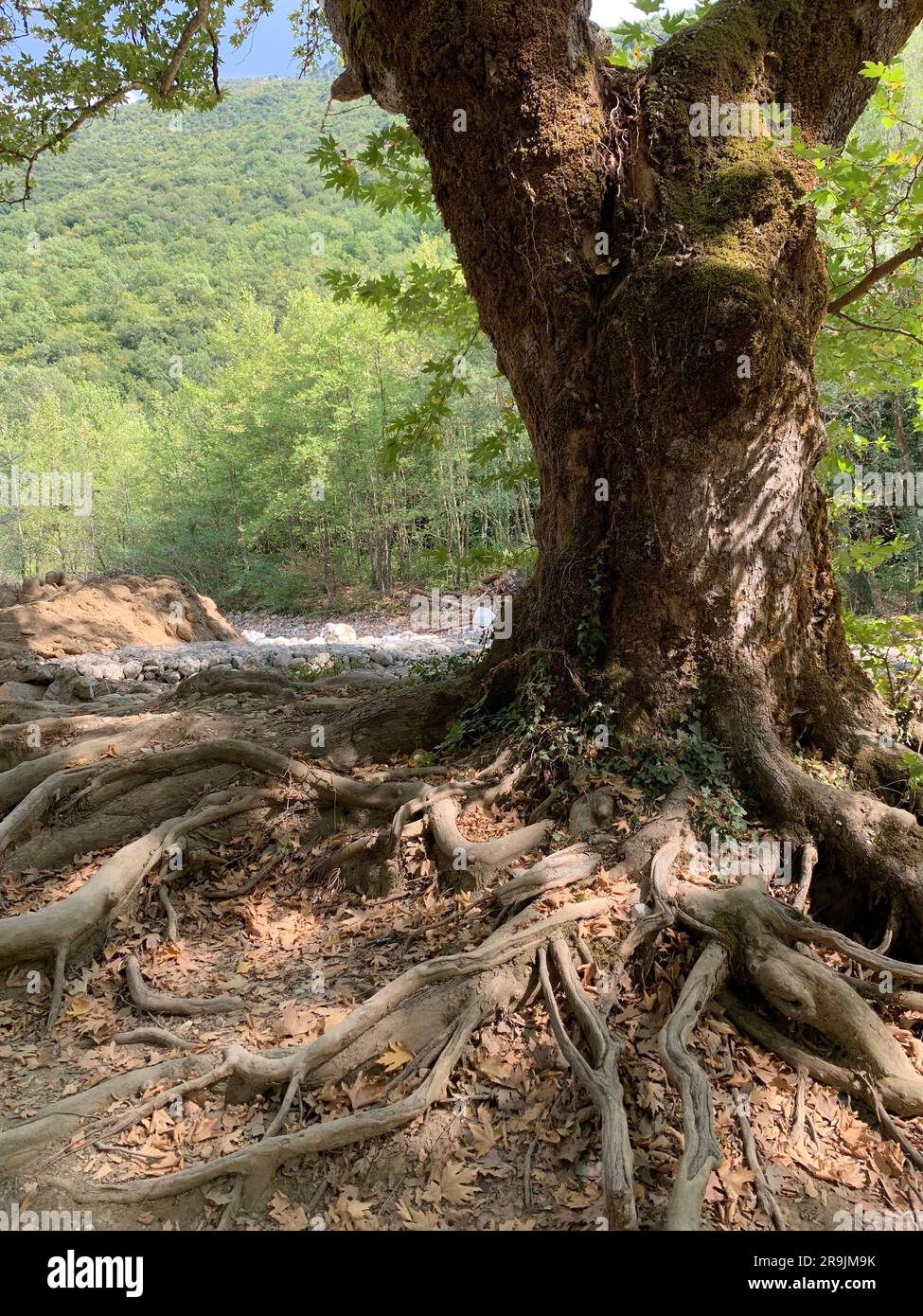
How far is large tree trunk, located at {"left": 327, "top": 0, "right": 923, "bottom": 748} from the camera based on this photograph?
13.9 ft

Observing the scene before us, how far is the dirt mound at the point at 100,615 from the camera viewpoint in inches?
523

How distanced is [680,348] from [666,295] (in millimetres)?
284

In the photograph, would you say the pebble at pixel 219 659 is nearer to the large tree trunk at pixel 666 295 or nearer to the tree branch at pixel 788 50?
the large tree trunk at pixel 666 295

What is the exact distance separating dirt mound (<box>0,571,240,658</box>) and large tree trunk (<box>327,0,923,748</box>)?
10545 millimetres

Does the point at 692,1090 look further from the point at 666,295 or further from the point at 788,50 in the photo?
the point at 788,50

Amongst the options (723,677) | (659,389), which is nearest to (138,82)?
(659,389)

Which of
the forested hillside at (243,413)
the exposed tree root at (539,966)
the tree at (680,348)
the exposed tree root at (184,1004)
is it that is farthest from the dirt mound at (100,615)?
the tree at (680,348)

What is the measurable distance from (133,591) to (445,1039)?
14.8 m

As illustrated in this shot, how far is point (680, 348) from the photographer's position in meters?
4.12

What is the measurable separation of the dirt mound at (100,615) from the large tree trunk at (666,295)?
10.5m

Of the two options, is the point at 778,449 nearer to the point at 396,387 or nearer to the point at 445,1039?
the point at 445,1039

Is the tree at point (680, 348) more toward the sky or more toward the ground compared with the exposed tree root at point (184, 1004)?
more toward the sky

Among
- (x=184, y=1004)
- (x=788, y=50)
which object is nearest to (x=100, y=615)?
(x=184, y=1004)

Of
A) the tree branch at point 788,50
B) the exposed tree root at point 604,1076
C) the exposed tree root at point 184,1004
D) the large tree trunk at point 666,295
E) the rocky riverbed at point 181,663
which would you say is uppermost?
the tree branch at point 788,50
